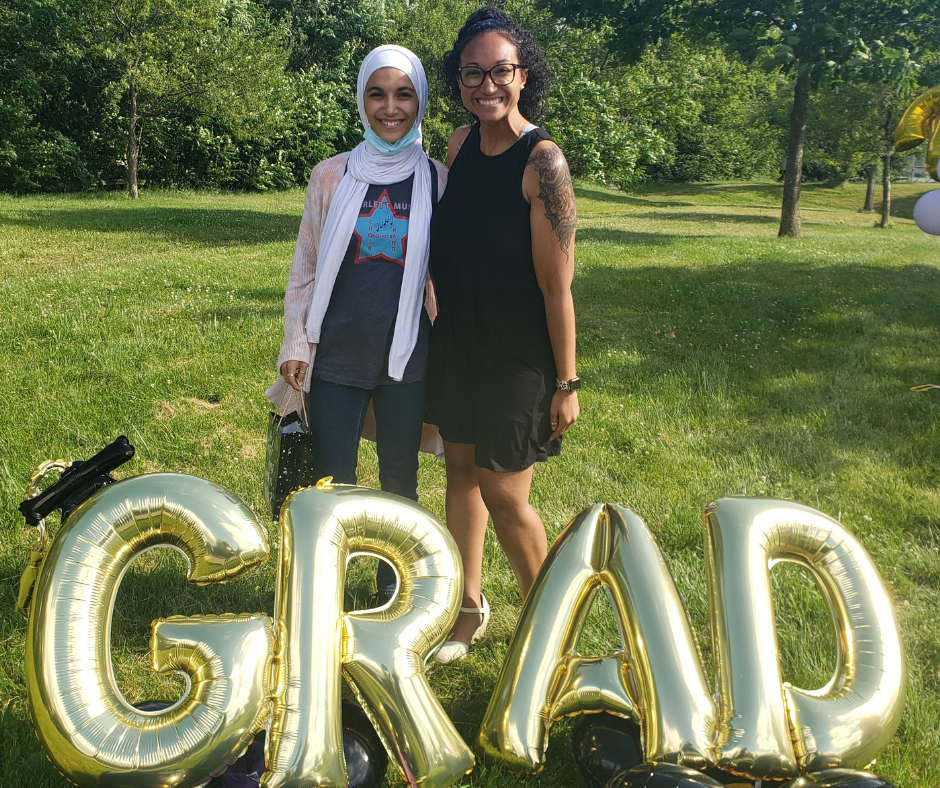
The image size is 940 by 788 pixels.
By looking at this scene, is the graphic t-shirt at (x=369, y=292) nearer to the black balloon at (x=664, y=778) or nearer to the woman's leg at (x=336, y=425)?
the woman's leg at (x=336, y=425)

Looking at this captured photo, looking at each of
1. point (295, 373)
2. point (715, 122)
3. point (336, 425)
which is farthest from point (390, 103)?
point (715, 122)

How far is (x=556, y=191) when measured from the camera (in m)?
2.15

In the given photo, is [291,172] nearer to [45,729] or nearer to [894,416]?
[894,416]

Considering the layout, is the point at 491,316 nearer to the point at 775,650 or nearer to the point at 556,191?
the point at 556,191

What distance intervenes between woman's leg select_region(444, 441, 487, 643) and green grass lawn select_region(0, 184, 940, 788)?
14 cm

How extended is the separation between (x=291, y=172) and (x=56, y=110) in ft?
21.8

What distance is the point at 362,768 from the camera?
1.95 metres

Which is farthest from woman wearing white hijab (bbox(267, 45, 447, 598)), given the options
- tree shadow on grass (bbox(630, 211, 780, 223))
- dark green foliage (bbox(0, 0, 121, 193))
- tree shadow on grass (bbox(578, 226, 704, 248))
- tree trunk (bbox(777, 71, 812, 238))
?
dark green foliage (bbox(0, 0, 121, 193))

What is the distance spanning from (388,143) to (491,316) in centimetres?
67

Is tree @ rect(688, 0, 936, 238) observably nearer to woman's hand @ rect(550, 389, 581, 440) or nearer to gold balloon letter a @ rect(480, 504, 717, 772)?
woman's hand @ rect(550, 389, 581, 440)

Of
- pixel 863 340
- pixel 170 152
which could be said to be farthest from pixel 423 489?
pixel 170 152

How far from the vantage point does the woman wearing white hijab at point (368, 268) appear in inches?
94.8

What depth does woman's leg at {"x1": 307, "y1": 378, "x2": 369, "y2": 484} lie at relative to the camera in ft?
8.26

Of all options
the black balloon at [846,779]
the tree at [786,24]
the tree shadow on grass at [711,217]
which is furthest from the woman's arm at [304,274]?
the tree shadow on grass at [711,217]
